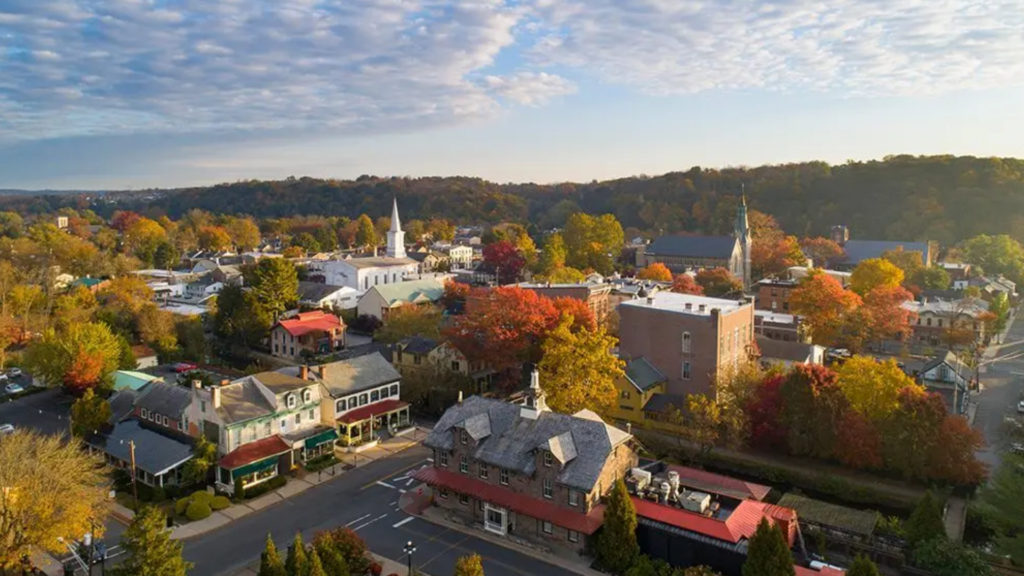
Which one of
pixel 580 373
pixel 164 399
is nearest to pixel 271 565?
pixel 164 399

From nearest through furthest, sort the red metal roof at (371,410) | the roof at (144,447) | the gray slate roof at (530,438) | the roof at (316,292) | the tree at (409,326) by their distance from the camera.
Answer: the gray slate roof at (530,438) < the roof at (144,447) < the red metal roof at (371,410) < the tree at (409,326) < the roof at (316,292)

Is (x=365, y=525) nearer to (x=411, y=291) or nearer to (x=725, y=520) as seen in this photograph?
→ (x=725, y=520)

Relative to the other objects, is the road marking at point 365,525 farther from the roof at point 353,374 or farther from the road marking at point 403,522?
the roof at point 353,374

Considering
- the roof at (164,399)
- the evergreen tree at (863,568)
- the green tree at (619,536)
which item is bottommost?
the green tree at (619,536)

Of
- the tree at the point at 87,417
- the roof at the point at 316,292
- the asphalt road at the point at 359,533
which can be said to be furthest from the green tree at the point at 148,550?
the roof at the point at 316,292

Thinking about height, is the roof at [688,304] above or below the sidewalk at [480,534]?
above
